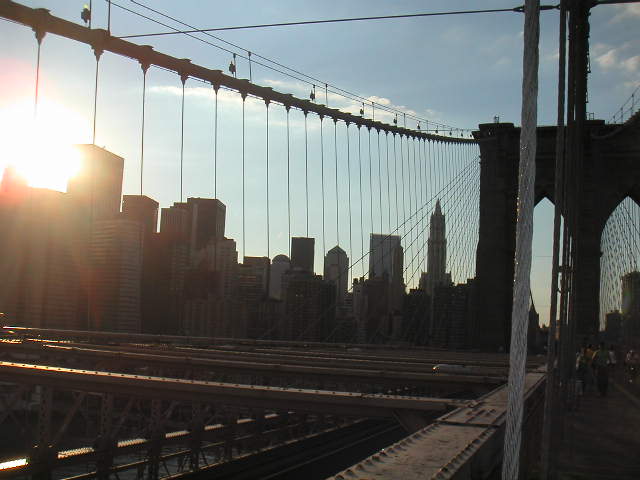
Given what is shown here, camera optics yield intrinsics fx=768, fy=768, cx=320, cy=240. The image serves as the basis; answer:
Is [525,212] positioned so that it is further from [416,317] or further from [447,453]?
[416,317]

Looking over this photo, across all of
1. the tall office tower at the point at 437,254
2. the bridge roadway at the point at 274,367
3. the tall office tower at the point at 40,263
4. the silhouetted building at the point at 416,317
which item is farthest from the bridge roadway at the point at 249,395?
the tall office tower at the point at 437,254

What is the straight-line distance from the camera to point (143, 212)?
1196 inches

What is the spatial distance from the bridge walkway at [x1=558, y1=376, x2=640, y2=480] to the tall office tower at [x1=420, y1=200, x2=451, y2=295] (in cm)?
2631

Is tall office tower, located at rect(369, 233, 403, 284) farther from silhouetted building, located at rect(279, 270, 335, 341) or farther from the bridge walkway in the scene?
the bridge walkway

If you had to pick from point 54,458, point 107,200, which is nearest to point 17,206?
point 107,200

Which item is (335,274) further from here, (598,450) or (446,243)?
(598,450)

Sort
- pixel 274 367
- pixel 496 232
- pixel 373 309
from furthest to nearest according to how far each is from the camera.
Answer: pixel 373 309 → pixel 496 232 → pixel 274 367

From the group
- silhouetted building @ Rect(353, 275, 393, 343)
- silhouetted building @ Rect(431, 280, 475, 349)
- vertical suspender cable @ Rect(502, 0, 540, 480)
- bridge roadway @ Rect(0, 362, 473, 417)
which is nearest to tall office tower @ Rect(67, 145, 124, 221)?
silhouetted building @ Rect(353, 275, 393, 343)

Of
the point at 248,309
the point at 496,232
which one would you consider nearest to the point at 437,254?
the point at 496,232

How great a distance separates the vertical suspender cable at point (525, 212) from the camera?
192 cm

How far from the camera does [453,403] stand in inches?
245

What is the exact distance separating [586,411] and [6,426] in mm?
41786

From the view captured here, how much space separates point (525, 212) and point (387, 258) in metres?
36.0

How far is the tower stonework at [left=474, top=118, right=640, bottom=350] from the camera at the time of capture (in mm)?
31797
